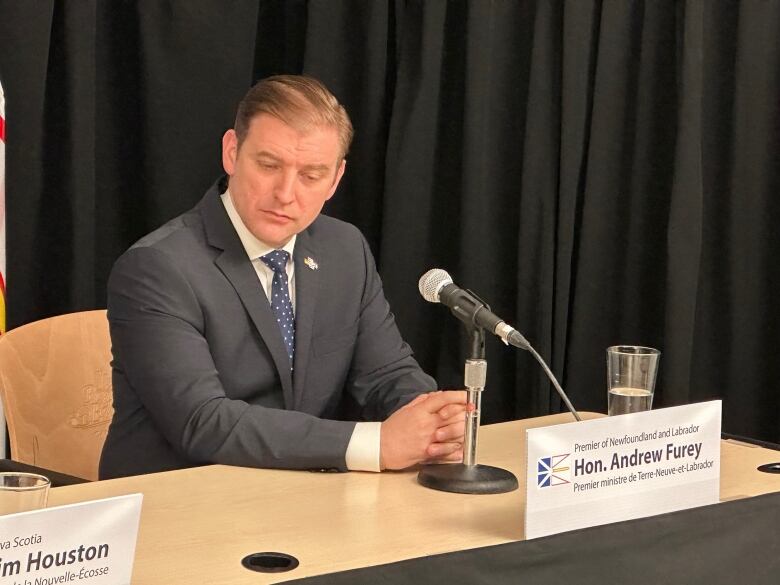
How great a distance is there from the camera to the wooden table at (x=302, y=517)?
1.52 metres

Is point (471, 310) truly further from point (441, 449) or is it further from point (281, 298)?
point (281, 298)

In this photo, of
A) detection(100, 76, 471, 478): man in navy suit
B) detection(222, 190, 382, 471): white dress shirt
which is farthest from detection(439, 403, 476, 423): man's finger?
detection(222, 190, 382, 471): white dress shirt

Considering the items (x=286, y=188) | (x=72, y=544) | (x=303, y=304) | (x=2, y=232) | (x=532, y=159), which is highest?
(x=532, y=159)

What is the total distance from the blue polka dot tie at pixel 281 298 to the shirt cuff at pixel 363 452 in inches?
16.4

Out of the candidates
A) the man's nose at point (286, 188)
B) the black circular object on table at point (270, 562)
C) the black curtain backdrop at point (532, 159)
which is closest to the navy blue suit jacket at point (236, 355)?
the man's nose at point (286, 188)

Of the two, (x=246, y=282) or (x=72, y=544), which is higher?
(x=246, y=282)

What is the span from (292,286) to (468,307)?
0.65 metres

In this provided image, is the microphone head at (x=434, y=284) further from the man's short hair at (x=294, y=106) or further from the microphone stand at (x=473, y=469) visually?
the man's short hair at (x=294, y=106)

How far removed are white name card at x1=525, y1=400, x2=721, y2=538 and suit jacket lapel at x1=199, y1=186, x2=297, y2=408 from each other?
33.0 inches

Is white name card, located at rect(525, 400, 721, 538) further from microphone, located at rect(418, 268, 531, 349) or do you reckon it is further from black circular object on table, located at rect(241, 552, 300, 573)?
black circular object on table, located at rect(241, 552, 300, 573)

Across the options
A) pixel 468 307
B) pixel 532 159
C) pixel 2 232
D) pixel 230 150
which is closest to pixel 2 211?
pixel 2 232

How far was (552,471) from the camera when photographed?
1598mm

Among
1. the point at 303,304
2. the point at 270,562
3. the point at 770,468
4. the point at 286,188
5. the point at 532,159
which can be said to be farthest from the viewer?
the point at 532,159

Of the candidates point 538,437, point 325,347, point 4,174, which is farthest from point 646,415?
point 4,174
